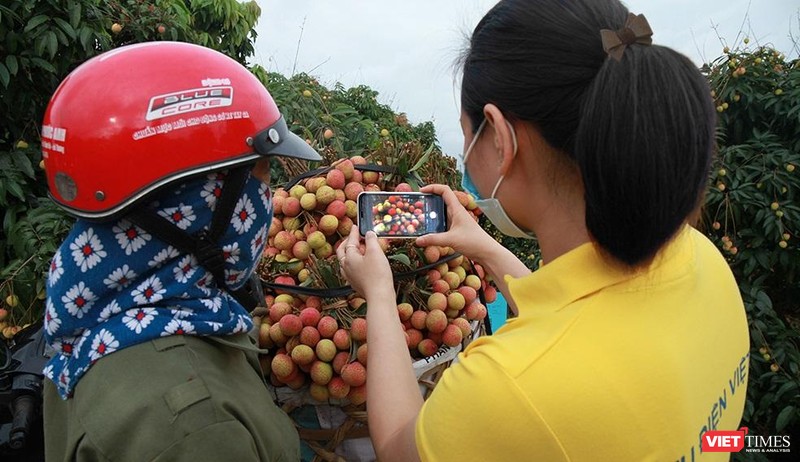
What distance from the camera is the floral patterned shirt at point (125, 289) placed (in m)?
1.13

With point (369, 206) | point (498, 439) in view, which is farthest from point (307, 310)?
point (498, 439)

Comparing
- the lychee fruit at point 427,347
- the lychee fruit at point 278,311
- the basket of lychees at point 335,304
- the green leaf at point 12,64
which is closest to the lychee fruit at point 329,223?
the basket of lychees at point 335,304

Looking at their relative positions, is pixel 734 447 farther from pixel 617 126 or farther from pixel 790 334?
pixel 790 334

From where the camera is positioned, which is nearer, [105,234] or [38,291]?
[105,234]

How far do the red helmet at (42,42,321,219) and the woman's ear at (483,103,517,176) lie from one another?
1.88ft

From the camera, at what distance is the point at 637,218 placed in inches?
36.1

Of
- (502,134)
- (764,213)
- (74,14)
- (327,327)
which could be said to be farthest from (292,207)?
(764,213)

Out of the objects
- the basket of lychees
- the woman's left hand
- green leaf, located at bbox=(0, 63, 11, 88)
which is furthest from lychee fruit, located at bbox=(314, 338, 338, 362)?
green leaf, located at bbox=(0, 63, 11, 88)

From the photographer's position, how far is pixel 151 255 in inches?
45.6

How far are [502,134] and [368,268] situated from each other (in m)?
0.71

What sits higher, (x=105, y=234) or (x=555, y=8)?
(x=555, y=8)

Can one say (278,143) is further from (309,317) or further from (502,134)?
(309,317)

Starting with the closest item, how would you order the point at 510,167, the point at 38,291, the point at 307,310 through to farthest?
1. the point at 510,167
2. the point at 307,310
3. the point at 38,291

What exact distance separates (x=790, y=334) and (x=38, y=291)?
3942 millimetres
